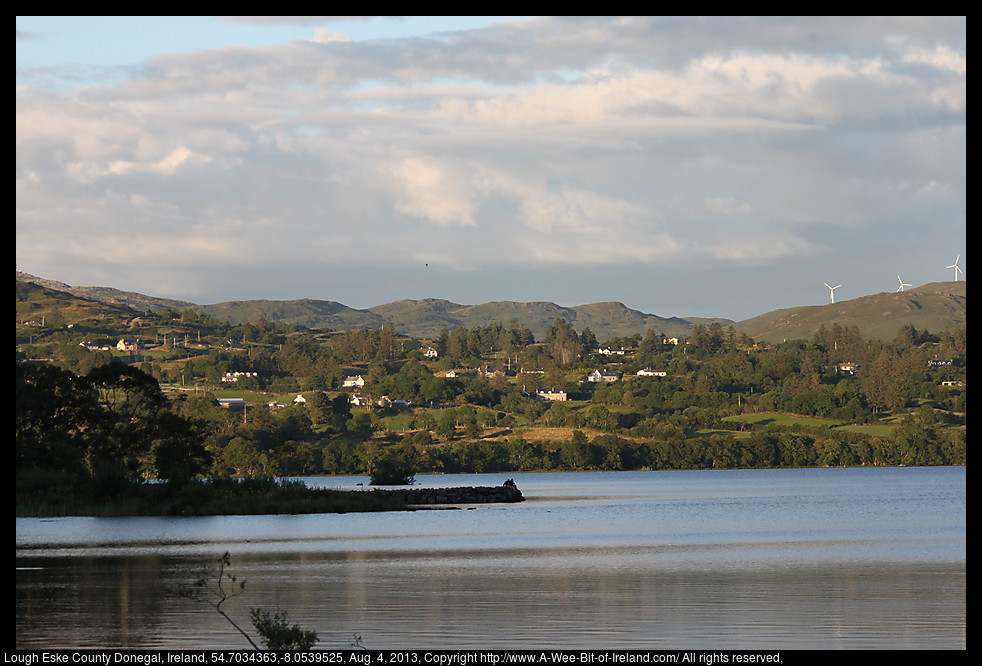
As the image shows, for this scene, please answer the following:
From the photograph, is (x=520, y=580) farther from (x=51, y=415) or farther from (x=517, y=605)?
(x=51, y=415)

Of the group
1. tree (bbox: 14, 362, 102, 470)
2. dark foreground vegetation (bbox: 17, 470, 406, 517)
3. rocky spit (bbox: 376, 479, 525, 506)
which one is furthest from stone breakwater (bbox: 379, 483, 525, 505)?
tree (bbox: 14, 362, 102, 470)

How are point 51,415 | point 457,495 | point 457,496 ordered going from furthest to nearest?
point 457,495, point 457,496, point 51,415

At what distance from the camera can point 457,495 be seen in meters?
97.4

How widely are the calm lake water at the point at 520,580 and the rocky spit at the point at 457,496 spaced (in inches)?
817

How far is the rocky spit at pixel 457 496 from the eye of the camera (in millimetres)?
94188

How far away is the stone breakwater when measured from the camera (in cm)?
9425

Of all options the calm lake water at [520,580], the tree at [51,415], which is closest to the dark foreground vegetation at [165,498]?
the calm lake water at [520,580]

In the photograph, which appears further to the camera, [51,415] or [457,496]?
[457,496]

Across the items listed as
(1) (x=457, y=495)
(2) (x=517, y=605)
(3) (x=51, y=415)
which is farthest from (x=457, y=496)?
(2) (x=517, y=605)

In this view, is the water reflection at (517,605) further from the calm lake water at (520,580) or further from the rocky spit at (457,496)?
the rocky spit at (457,496)

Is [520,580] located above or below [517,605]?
below

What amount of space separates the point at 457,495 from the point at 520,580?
61433mm

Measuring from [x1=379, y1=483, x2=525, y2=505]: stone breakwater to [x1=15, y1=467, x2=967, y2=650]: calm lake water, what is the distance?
20.8 m
